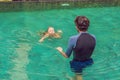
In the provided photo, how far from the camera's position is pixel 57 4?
13.3 metres

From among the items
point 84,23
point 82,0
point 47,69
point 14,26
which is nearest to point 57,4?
point 82,0

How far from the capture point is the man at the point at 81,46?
516 centimetres

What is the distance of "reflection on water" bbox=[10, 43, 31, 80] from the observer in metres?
5.97

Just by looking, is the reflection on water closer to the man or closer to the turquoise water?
the turquoise water

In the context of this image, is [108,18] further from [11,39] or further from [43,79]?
[43,79]

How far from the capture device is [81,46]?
5180 millimetres

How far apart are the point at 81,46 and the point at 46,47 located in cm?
248

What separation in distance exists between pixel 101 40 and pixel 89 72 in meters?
2.39

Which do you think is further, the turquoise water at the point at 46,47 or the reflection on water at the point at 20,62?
the turquoise water at the point at 46,47

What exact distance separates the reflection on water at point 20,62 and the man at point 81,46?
1126 mm

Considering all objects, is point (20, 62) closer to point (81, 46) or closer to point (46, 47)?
point (46, 47)

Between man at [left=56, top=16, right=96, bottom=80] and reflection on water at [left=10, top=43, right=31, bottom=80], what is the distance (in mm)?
1126

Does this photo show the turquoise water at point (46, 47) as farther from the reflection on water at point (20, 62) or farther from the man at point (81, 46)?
the man at point (81, 46)

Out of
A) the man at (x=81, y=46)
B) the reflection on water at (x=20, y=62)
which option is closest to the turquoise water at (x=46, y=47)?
the reflection on water at (x=20, y=62)
